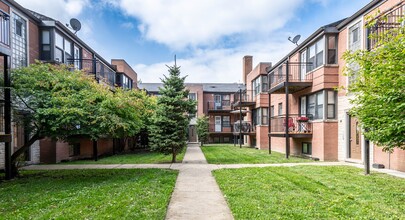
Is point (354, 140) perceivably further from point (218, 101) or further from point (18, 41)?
point (218, 101)

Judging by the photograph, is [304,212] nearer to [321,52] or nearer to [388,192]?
[388,192]

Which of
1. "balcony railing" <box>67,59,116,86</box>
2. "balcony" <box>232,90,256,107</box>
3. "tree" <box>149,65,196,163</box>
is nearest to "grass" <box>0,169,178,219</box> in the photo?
"tree" <box>149,65,196,163</box>

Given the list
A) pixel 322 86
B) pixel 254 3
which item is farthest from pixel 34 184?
pixel 322 86

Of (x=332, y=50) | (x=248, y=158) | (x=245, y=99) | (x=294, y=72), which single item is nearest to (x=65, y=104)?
(x=248, y=158)

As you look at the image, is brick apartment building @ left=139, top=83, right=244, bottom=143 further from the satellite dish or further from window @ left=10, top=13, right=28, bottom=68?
window @ left=10, top=13, right=28, bottom=68

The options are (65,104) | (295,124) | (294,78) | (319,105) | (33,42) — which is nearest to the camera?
(65,104)

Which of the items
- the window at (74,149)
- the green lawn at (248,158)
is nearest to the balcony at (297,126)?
the green lawn at (248,158)

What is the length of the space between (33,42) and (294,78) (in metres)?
15.1

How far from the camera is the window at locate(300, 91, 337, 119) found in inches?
572

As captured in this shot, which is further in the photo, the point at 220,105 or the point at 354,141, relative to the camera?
the point at 220,105

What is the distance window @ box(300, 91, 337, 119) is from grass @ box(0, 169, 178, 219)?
30.7 feet

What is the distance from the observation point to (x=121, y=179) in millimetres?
9172

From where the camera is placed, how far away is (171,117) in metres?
14.0

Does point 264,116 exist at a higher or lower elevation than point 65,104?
lower
